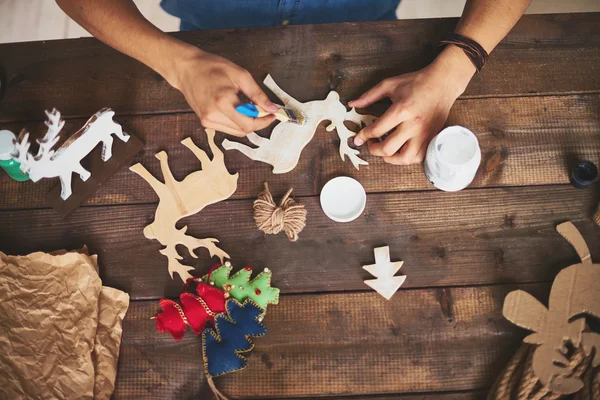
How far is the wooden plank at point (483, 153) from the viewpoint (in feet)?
3.50

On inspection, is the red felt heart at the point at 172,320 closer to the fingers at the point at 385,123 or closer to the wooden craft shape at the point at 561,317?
the fingers at the point at 385,123

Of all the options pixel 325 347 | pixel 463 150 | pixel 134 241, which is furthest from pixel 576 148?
pixel 134 241

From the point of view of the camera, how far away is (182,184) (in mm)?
1102

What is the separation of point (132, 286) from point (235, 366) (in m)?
0.31

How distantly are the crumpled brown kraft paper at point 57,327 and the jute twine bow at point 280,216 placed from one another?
0.36 metres

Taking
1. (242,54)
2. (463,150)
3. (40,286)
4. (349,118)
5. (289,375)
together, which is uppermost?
(242,54)

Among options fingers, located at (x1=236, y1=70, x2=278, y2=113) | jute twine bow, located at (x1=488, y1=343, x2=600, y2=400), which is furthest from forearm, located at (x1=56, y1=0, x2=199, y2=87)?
jute twine bow, located at (x1=488, y1=343, x2=600, y2=400)

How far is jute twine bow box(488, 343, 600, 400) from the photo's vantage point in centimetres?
91

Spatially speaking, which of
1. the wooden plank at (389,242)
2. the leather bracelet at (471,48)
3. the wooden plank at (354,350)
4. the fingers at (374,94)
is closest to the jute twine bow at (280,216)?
the wooden plank at (389,242)

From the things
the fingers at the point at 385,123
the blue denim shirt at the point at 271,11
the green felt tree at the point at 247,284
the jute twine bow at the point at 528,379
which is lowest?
the jute twine bow at the point at 528,379

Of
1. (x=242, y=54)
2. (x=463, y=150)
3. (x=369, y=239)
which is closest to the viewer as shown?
(x=463, y=150)

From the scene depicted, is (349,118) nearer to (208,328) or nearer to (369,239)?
(369,239)

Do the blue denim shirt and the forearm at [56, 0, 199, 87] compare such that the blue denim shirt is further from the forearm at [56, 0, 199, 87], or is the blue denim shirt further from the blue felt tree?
the blue felt tree

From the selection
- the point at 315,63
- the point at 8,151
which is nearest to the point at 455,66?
the point at 315,63
